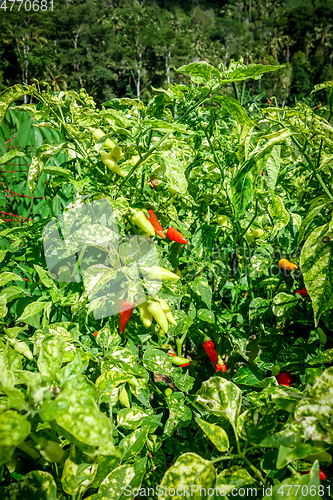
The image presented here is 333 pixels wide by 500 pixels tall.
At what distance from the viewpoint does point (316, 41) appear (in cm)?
4828

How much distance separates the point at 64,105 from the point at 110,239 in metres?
0.48

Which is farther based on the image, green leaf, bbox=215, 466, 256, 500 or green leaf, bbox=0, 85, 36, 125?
green leaf, bbox=0, 85, 36, 125

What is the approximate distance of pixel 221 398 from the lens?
1.85 ft

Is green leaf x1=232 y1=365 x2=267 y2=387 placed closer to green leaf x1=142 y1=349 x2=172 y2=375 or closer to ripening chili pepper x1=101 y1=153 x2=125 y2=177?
green leaf x1=142 y1=349 x2=172 y2=375

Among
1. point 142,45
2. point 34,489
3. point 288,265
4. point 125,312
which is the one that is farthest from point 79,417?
point 142,45

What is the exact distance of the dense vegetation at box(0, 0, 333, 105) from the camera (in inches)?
1314

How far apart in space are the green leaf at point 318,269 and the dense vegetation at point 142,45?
30206 mm

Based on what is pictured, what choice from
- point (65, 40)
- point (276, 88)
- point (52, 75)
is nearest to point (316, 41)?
point (276, 88)

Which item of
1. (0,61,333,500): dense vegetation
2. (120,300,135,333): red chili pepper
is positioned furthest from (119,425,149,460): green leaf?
(120,300,135,333): red chili pepper

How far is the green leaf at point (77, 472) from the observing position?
0.47 metres

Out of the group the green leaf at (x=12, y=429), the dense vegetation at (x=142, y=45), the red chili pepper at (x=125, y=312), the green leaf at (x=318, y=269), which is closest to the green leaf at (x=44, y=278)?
the red chili pepper at (x=125, y=312)

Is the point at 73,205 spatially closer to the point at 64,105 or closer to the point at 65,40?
the point at 64,105

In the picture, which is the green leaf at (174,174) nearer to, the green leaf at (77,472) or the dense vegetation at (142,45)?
the green leaf at (77,472)

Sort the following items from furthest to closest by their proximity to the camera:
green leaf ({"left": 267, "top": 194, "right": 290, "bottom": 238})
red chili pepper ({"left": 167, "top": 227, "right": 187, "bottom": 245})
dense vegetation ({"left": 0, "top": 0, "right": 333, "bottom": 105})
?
dense vegetation ({"left": 0, "top": 0, "right": 333, "bottom": 105}), red chili pepper ({"left": 167, "top": 227, "right": 187, "bottom": 245}), green leaf ({"left": 267, "top": 194, "right": 290, "bottom": 238})
